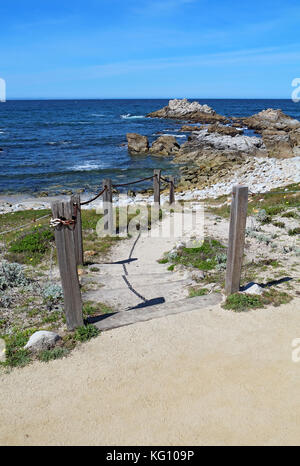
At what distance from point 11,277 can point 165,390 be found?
14.2 ft

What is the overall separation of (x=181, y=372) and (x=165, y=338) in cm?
73

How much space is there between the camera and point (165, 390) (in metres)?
4.22

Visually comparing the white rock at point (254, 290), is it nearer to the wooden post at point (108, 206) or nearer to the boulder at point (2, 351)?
the boulder at point (2, 351)

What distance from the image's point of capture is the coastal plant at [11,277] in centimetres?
695

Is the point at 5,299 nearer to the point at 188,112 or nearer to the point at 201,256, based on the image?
the point at 201,256

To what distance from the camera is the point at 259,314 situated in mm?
5770

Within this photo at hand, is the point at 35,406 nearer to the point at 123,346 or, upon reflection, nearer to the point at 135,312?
the point at 123,346

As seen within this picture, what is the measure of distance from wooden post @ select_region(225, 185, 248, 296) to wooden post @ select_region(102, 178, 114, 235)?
4838mm

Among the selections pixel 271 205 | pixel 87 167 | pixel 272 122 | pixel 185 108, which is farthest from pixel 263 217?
pixel 185 108

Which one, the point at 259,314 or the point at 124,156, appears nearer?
the point at 259,314

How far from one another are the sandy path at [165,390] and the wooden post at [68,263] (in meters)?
0.51

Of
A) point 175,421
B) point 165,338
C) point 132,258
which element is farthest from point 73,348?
point 132,258

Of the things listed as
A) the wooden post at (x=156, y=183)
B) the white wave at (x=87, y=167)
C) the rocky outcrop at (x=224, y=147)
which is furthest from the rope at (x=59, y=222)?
the rocky outcrop at (x=224, y=147)

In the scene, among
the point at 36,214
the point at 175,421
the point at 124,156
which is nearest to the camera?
the point at 175,421
